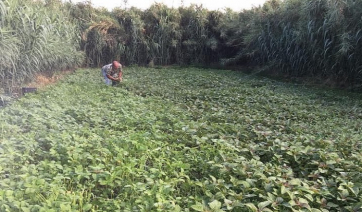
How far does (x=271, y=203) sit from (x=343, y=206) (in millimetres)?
476

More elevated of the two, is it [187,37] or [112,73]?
[187,37]

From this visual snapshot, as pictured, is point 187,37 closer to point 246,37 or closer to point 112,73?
point 246,37

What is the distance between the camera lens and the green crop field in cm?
180

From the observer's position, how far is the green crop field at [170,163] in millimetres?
1805

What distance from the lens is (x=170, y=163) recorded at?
2377 mm

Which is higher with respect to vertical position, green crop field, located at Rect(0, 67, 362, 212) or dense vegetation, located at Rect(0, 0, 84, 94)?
dense vegetation, located at Rect(0, 0, 84, 94)

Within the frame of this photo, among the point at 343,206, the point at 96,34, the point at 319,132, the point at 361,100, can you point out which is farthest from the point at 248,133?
the point at 96,34

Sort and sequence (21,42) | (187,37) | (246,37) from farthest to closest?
1. (187,37)
2. (246,37)
3. (21,42)

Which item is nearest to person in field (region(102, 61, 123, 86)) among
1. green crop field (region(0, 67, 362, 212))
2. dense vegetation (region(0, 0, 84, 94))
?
dense vegetation (region(0, 0, 84, 94))

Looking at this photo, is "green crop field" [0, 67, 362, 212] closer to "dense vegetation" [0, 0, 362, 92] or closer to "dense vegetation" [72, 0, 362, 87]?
"dense vegetation" [0, 0, 362, 92]

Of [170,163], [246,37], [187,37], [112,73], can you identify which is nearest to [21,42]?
[112,73]

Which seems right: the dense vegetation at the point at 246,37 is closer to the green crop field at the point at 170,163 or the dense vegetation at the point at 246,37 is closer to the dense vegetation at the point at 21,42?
the green crop field at the point at 170,163

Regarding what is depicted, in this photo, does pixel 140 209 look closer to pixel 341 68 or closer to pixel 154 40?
pixel 341 68

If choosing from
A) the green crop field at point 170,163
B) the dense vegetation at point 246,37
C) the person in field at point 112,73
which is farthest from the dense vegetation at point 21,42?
the dense vegetation at point 246,37
